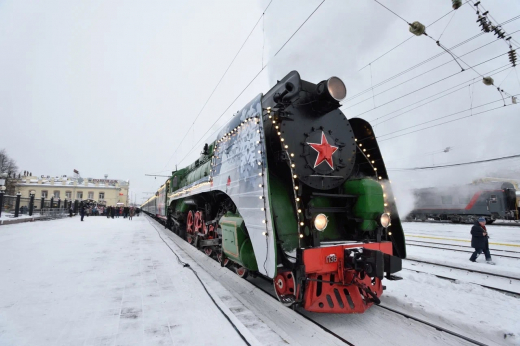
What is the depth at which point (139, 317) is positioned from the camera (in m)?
3.31

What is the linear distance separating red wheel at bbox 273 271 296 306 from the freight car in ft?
79.0

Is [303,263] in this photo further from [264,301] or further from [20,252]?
[20,252]

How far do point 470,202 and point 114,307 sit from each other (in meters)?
26.2

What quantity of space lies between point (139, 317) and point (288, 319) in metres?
1.85

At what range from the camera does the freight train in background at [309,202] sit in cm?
335

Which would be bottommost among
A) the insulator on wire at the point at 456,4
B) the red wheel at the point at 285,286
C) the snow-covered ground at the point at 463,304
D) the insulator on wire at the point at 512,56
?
the snow-covered ground at the point at 463,304

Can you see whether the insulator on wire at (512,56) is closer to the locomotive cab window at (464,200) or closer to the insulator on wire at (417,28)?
the insulator on wire at (417,28)

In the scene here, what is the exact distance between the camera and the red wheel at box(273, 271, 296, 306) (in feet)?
11.1

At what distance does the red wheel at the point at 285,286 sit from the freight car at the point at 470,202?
948 inches

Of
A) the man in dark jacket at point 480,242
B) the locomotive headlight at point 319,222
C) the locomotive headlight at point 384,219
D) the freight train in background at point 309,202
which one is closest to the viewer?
the freight train in background at point 309,202

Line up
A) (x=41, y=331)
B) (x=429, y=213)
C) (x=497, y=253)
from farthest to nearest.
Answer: (x=429, y=213) → (x=497, y=253) → (x=41, y=331)

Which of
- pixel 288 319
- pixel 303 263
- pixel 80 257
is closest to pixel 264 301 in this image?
pixel 288 319

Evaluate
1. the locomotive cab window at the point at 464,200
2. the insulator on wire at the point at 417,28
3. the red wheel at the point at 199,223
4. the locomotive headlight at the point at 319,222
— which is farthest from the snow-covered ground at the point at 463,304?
the locomotive cab window at the point at 464,200

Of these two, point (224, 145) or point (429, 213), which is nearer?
point (224, 145)
